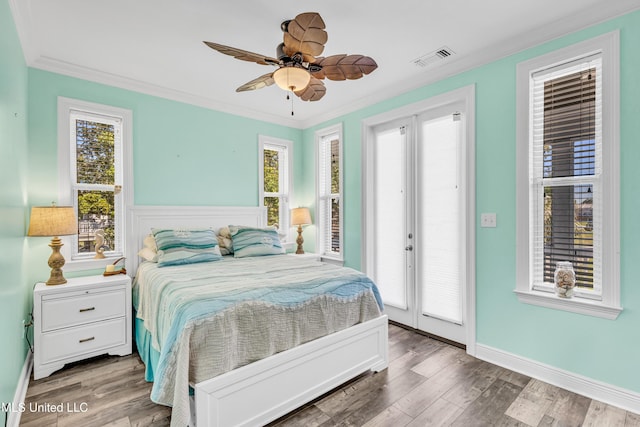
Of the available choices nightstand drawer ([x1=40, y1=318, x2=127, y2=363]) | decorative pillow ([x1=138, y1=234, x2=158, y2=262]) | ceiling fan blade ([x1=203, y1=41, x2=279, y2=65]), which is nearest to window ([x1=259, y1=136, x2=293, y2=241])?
decorative pillow ([x1=138, y1=234, x2=158, y2=262])

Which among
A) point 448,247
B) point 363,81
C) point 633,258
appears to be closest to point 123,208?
point 363,81

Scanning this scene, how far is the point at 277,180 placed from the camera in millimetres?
4625

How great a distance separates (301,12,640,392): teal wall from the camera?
6.55 feet

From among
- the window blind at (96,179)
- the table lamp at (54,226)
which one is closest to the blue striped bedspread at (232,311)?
the table lamp at (54,226)

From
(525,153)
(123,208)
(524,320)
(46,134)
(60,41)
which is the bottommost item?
(524,320)

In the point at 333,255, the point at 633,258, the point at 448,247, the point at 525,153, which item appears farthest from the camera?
the point at 333,255

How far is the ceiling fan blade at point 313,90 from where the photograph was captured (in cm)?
232

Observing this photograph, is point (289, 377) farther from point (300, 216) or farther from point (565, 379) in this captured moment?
point (300, 216)

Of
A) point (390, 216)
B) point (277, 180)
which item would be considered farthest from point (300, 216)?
point (390, 216)

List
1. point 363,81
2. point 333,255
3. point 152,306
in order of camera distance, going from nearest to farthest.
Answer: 1. point 152,306
2. point 363,81
3. point 333,255

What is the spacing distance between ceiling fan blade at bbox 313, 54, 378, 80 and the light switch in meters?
1.61

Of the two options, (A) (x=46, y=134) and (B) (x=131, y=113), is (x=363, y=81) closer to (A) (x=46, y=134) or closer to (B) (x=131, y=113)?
(B) (x=131, y=113)

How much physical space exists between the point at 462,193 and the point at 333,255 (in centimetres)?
195

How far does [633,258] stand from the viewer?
199cm
